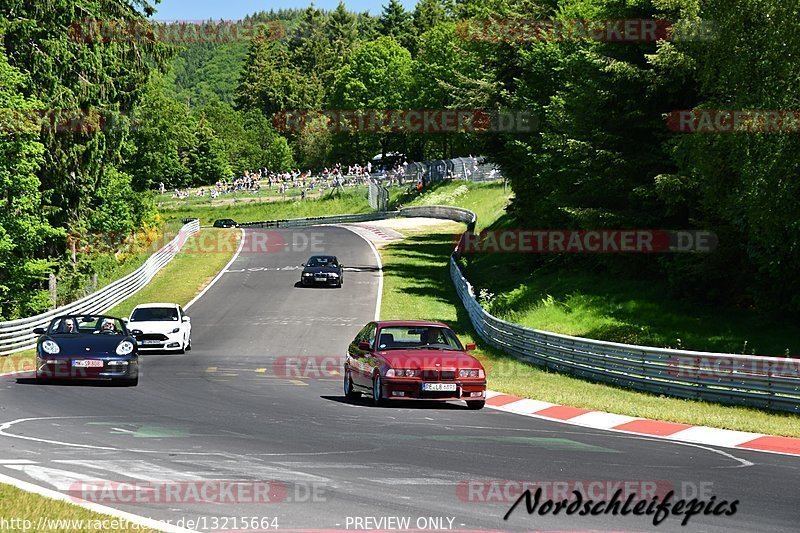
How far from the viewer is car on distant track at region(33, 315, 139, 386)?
20375 mm

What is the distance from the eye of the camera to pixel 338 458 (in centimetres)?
1202

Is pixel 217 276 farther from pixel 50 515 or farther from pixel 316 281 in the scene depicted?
pixel 50 515

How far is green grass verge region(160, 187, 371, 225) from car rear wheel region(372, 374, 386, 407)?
270 ft

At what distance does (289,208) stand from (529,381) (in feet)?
258

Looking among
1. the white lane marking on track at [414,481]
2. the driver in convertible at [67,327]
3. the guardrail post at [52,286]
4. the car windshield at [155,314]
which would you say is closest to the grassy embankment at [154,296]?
the white lane marking on track at [414,481]

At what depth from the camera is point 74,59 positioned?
45.5 metres

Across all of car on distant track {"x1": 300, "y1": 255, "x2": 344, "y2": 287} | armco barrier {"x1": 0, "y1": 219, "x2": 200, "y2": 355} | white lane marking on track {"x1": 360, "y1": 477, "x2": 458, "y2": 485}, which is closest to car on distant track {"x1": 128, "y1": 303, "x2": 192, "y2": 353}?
armco barrier {"x1": 0, "y1": 219, "x2": 200, "y2": 355}

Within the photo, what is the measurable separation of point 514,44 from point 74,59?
803 inches

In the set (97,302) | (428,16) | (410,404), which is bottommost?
(410,404)

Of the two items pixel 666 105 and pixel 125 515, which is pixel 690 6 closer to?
pixel 666 105

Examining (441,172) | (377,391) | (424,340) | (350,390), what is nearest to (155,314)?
(350,390)

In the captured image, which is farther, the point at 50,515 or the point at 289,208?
the point at 289,208

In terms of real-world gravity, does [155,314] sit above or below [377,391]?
above

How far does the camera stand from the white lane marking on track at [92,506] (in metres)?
8.47
